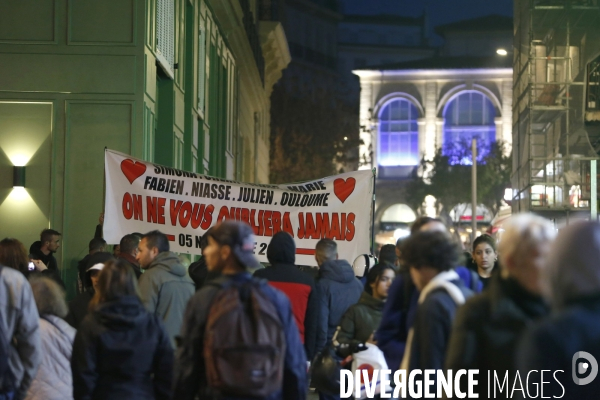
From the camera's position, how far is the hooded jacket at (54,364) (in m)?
6.38

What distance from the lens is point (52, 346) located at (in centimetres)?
650

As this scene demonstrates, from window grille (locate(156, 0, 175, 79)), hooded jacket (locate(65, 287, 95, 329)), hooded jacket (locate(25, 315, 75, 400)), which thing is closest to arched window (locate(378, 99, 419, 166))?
window grille (locate(156, 0, 175, 79))

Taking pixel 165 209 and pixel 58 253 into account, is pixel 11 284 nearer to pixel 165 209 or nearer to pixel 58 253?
pixel 165 209

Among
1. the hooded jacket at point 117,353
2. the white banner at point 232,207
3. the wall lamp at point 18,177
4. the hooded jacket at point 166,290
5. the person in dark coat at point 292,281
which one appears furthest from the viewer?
the wall lamp at point 18,177

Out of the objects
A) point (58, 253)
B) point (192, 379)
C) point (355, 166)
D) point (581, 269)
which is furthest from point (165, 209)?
point (355, 166)

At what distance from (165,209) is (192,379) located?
6.29 meters

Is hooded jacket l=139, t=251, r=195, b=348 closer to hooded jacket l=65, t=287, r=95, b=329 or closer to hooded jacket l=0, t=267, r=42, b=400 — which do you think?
hooded jacket l=65, t=287, r=95, b=329

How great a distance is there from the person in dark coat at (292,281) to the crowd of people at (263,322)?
1.90 feet

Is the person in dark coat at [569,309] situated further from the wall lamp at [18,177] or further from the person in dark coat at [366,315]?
the wall lamp at [18,177]

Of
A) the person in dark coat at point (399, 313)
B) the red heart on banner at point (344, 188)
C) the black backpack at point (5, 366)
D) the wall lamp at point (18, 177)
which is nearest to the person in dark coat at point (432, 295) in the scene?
the person in dark coat at point (399, 313)

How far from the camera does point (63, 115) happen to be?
48.9 feet

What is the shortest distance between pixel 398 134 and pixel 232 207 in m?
72.1

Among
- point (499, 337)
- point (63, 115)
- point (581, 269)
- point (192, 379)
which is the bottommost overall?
point (192, 379)

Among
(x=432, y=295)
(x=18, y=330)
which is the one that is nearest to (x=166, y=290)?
(x=18, y=330)
